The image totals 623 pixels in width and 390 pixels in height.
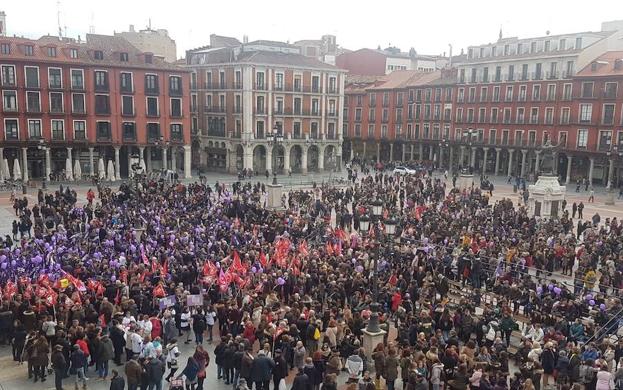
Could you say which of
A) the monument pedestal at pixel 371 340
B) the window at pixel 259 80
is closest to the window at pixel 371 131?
the window at pixel 259 80

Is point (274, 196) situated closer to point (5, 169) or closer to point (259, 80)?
point (5, 169)

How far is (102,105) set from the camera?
55.4m

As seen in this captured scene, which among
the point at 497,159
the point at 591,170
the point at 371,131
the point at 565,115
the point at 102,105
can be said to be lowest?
the point at 591,170

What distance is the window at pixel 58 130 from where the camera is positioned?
53.4 m

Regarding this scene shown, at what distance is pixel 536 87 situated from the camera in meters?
65.1

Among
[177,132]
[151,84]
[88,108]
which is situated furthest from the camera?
[177,132]

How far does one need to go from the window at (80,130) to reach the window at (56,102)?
6.15 feet

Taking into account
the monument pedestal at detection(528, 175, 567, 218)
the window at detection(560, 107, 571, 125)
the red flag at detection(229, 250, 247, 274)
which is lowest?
the red flag at detection(229, 250, 247, 274)

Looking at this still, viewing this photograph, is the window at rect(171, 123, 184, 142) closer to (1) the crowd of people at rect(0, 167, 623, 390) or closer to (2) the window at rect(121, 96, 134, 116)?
(2) the window at rect(121, 96, 134, 116)

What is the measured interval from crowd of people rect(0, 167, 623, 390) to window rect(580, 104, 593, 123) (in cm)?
3285

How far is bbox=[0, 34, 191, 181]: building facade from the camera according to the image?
51.5 meters

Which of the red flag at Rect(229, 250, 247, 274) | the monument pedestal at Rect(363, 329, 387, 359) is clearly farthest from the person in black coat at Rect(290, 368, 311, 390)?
the red flag at Rect(229, 250, 247, 274)

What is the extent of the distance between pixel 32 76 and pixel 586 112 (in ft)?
176

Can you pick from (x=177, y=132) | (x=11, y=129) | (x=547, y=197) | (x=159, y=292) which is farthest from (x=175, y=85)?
(x=159, y=292)
